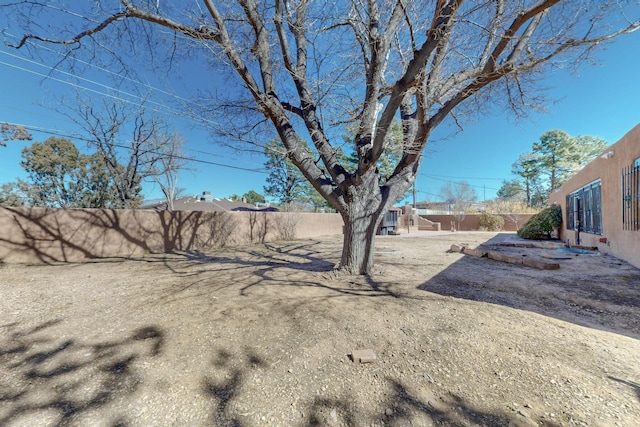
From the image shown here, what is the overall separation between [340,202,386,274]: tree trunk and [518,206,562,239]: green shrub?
33.6ft

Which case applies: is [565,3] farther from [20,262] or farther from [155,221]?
[20,262]

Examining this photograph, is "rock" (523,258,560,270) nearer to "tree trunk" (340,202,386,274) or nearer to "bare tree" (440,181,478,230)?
"tree trunk" (340,202,386,274)

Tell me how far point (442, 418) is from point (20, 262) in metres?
8.65

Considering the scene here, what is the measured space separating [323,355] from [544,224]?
1264 centimetres

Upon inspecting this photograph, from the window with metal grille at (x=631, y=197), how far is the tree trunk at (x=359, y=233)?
15.4 ft

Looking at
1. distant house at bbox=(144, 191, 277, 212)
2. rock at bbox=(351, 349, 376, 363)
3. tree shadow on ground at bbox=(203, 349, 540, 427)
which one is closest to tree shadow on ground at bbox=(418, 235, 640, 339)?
rock at bbox=(351, 349, 376, 363)

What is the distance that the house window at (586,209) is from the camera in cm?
665

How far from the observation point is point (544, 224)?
34.1 feet

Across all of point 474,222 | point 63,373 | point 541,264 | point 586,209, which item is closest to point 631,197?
point 541,264

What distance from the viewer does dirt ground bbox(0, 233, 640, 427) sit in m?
1.37

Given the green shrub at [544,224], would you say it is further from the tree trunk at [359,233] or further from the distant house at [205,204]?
the distant house at [205,204]

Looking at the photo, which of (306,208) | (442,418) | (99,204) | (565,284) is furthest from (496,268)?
(99,204)

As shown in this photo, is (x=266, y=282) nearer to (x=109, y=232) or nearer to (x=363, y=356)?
(x=363, y=356)

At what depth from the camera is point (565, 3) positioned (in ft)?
11.4
